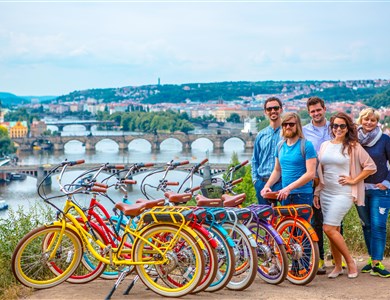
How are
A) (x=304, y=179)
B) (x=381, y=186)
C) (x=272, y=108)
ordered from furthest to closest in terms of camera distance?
(x=272, y=108), (x=381, y=186), (x=304, y=179)

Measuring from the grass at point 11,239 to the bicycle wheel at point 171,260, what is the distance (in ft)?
1.38

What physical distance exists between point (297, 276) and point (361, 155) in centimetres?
47

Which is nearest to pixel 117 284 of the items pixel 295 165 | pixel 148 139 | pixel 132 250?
pixel 132 250

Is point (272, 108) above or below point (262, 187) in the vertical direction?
above

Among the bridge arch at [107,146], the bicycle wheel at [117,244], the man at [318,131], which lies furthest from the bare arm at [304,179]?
the bridge arch at [107,146]

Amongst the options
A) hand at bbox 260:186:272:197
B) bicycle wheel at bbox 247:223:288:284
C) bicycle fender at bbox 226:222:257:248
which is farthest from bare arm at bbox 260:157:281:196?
bicycle fender at bbox 226:222:257:248

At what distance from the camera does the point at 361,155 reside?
259cm

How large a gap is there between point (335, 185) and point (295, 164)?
6.4 inches

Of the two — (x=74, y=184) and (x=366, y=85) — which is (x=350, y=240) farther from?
(x=366, y=85)

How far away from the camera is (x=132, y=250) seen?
2.33 meters

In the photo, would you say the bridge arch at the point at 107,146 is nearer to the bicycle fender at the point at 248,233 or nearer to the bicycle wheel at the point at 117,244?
the bicycle wheel at the point at 117,244

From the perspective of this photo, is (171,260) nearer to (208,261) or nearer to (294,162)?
(208,261)

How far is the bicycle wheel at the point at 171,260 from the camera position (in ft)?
7.38

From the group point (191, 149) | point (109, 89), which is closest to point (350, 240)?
point (191, 149)
